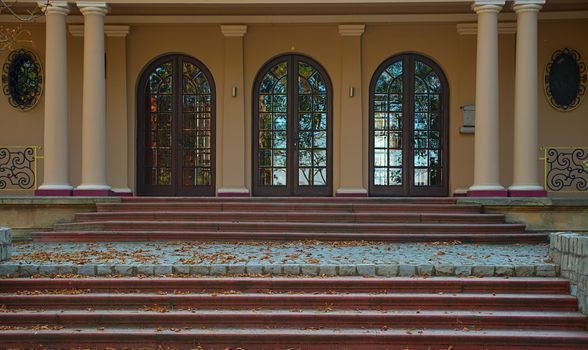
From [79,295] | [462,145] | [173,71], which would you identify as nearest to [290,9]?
[173,71]

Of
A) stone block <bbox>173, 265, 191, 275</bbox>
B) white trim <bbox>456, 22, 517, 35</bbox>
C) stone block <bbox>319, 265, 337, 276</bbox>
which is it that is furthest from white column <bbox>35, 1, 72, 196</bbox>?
white trim <bbox>456, 22, 517, 35</bbox>

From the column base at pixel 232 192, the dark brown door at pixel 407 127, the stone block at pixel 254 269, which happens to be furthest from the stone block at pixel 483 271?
the column base at pixel 232 192

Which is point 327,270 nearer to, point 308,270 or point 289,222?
point 308,270

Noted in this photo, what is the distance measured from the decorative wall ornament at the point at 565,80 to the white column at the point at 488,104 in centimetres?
252

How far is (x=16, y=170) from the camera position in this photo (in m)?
16.8

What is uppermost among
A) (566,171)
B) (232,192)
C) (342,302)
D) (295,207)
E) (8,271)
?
(566,171)

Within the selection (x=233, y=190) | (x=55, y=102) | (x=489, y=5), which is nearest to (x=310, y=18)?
(x=489, y=5)

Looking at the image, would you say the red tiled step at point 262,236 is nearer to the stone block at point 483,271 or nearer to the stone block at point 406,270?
the stone block at point 483,271

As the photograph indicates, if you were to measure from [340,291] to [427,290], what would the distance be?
108 cm

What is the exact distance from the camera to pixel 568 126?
1666 centimetres

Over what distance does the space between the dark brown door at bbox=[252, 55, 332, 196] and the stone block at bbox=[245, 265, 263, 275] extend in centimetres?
685

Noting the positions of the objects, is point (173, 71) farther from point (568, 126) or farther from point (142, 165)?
point (568, 126)

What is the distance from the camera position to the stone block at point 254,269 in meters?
10.2

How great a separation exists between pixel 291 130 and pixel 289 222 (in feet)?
11.5
